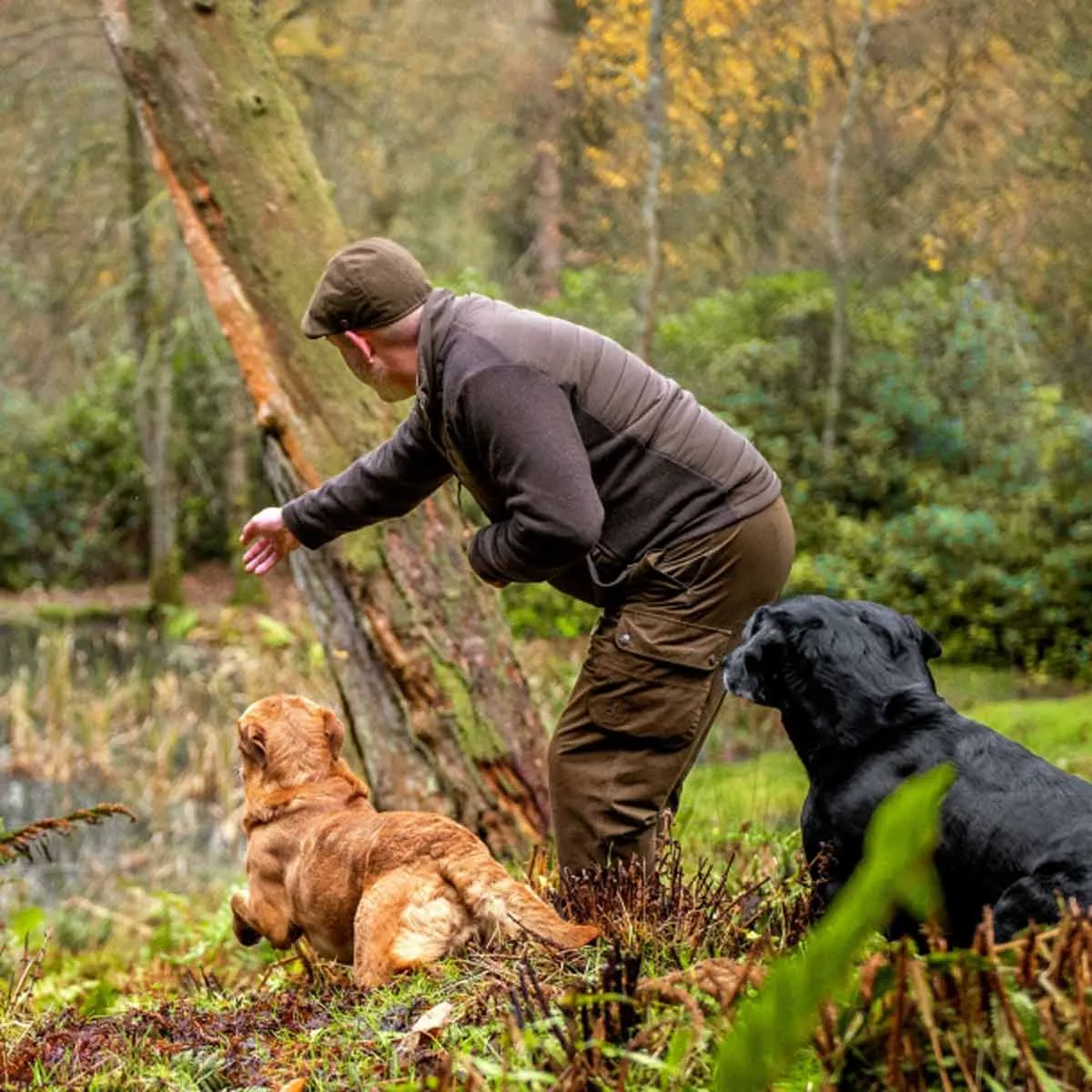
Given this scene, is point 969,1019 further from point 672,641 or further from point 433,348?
point 433,348

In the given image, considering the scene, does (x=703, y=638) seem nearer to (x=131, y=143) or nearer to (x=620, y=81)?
(x=620, y=81)

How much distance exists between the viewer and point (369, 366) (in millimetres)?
4523

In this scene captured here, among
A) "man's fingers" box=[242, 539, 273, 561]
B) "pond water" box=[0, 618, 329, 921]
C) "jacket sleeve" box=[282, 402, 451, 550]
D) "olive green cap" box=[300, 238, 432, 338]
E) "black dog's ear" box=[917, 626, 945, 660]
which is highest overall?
"olive green cap" box=[300, 238, 432, 338]

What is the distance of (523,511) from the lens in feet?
12.8

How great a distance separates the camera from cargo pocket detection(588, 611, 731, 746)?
14.2ft

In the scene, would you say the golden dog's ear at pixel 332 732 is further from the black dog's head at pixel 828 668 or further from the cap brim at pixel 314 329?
the black dog's head at pixel 828 668

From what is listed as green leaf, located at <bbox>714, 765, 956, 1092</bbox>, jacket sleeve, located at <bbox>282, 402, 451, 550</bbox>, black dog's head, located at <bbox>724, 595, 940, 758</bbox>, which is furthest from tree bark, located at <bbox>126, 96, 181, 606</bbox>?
green leaf, located at <bbox>714, 765, 956, 1092</bbox>

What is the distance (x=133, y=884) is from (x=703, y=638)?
6.60 metres

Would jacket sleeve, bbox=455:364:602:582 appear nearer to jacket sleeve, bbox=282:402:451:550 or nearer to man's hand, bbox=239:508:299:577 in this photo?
jacket sleeve, bbox=282:402:451:550

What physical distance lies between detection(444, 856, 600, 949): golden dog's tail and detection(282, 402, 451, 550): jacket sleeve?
1.35m

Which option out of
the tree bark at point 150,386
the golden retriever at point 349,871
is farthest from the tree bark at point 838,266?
the golden retriever at point 349,871

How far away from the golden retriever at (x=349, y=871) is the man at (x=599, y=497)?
0.59 metres

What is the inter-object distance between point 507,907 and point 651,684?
35.8 inches

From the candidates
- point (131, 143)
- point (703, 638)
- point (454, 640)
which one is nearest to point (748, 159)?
point (131, 143)
